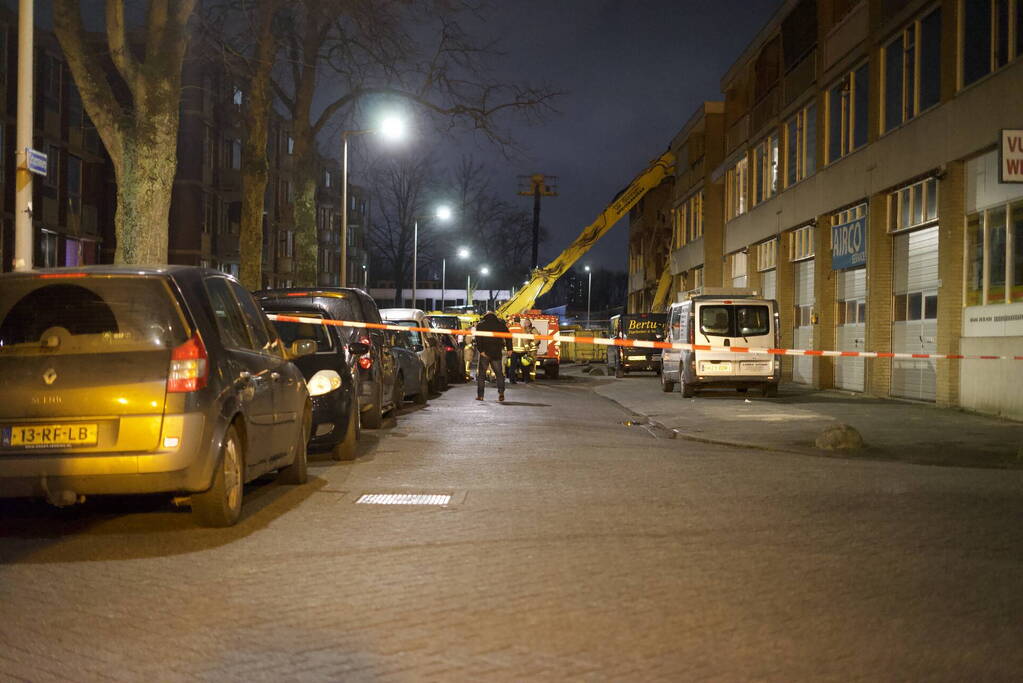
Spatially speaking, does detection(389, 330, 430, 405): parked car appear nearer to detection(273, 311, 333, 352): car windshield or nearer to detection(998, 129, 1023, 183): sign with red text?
detection(273, 311, 333, 352): car windshield

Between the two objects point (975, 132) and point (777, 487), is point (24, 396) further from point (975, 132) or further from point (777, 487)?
point (975, 132)

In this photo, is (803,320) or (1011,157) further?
(803,320)

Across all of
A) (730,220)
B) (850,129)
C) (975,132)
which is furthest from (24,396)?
(730,220)

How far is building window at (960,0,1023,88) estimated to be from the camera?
58.2ft

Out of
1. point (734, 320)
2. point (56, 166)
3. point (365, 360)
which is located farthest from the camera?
point (56, 166)

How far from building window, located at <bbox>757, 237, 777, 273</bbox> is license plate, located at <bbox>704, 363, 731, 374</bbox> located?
11.4 meters

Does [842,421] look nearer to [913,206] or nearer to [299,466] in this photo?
[913,206]

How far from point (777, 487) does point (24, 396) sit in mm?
5909

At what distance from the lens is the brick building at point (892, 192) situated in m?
18.5

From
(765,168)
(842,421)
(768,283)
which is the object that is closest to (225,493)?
(842,421)

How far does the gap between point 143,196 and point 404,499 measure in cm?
1050

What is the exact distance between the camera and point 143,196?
17.7 m

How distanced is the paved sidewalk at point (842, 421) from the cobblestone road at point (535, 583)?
259 centimetres

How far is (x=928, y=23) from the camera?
21.6 metres
